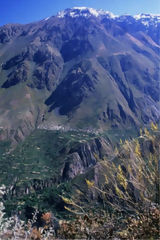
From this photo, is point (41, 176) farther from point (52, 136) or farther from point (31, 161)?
point (52, 136)

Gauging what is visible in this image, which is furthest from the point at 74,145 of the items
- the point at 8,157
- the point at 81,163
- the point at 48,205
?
the point at 48,205

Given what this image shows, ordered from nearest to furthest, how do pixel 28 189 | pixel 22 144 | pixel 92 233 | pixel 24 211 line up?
1. pixel 92 233
2. pixel 24 211
3. pixel 28 189
4. pixel 22 144

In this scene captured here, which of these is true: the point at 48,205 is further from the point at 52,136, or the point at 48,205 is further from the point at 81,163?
the point at 52,136

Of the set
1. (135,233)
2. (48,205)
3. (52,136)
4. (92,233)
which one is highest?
(135,233)

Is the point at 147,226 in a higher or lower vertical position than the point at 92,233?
higher

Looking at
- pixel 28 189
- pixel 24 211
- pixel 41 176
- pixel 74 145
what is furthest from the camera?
pixel 74 145

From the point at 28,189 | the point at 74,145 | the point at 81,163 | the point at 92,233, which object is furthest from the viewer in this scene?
the point at 74,145

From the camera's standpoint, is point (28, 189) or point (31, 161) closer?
point (28, 189)

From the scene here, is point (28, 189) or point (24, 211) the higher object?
point (24, 211)

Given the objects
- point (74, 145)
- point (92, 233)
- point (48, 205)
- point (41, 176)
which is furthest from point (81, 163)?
point (92, 233)
